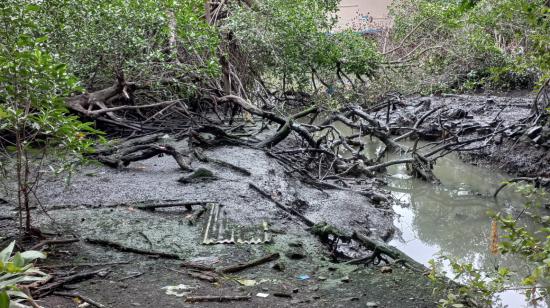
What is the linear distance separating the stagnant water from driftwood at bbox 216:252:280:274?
6.96 feet

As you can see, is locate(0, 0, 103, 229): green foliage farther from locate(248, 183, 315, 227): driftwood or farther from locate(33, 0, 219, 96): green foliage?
locate(33, 0, 219, 96): green foliage

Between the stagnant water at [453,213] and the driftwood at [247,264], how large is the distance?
6.96 feet

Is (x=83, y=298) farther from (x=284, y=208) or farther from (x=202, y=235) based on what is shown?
(x=284, y=208)

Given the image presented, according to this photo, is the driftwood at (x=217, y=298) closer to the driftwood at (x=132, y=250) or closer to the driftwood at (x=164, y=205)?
the driftwood at (x=132, y=250)

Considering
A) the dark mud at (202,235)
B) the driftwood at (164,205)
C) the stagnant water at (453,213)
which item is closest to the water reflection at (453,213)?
the stagnant water at (453,213)

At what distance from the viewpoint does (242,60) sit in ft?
34.0

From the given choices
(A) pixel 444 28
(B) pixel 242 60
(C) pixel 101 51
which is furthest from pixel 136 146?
(A) pixel 444 28

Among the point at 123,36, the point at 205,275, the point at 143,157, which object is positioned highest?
the point at 123,36

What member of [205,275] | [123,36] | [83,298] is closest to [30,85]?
[83,298]

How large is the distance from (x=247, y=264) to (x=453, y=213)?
15.2ft

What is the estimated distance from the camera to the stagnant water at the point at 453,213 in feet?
19.1

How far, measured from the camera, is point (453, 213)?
7.32 metres

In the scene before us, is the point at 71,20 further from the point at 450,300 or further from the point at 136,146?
the point at 450,300

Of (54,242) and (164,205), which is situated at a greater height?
(164,205)
